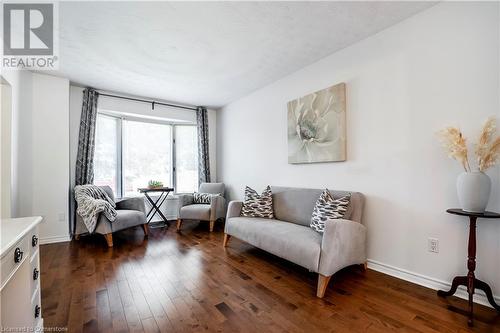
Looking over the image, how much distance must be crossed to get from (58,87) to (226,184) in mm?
3228

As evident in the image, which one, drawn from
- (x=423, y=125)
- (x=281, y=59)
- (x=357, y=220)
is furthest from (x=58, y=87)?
(x=423, y=125)

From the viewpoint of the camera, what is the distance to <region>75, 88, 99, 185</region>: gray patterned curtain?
12.2 feet

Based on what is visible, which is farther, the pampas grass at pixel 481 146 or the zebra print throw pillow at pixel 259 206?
the zebra print throw pillow at pixel 259 206

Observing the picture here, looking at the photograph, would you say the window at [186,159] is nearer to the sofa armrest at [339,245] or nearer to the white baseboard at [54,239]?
the white baseboard at [54,239]

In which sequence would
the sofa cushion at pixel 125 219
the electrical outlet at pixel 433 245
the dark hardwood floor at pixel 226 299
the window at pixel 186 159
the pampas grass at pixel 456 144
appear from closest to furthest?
the dark hardwood floor at pixel 226 299, the pampas grass at pixel 456 144, the electrical outlet at pixel 433 245, the sofa cushion at pixel 125 219, the window at pixel 186 159

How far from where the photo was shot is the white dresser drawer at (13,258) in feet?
3.07

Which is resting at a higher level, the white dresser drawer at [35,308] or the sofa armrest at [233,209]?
the sofa armrest at [233,209]

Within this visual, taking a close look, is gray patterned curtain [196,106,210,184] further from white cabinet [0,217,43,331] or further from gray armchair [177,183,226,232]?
white cabinet [0,217,43,331]

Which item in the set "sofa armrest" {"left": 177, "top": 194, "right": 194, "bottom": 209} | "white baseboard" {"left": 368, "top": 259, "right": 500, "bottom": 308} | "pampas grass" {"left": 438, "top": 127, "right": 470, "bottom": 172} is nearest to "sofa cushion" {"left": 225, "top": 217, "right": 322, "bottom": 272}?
"white baseboard" {"left": 368, "top": 259, "right": 500, "bottom": 308}

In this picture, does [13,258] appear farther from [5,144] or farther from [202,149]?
[202,149]

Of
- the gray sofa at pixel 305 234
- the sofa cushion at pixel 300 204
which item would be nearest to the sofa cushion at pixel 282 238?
the gray sofa at pixel 305 234

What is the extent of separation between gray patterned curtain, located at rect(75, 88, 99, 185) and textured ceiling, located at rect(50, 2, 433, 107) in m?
0.34

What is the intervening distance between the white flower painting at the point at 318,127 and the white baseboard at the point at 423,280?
3.89 ft

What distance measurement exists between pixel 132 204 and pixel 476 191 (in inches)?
166
